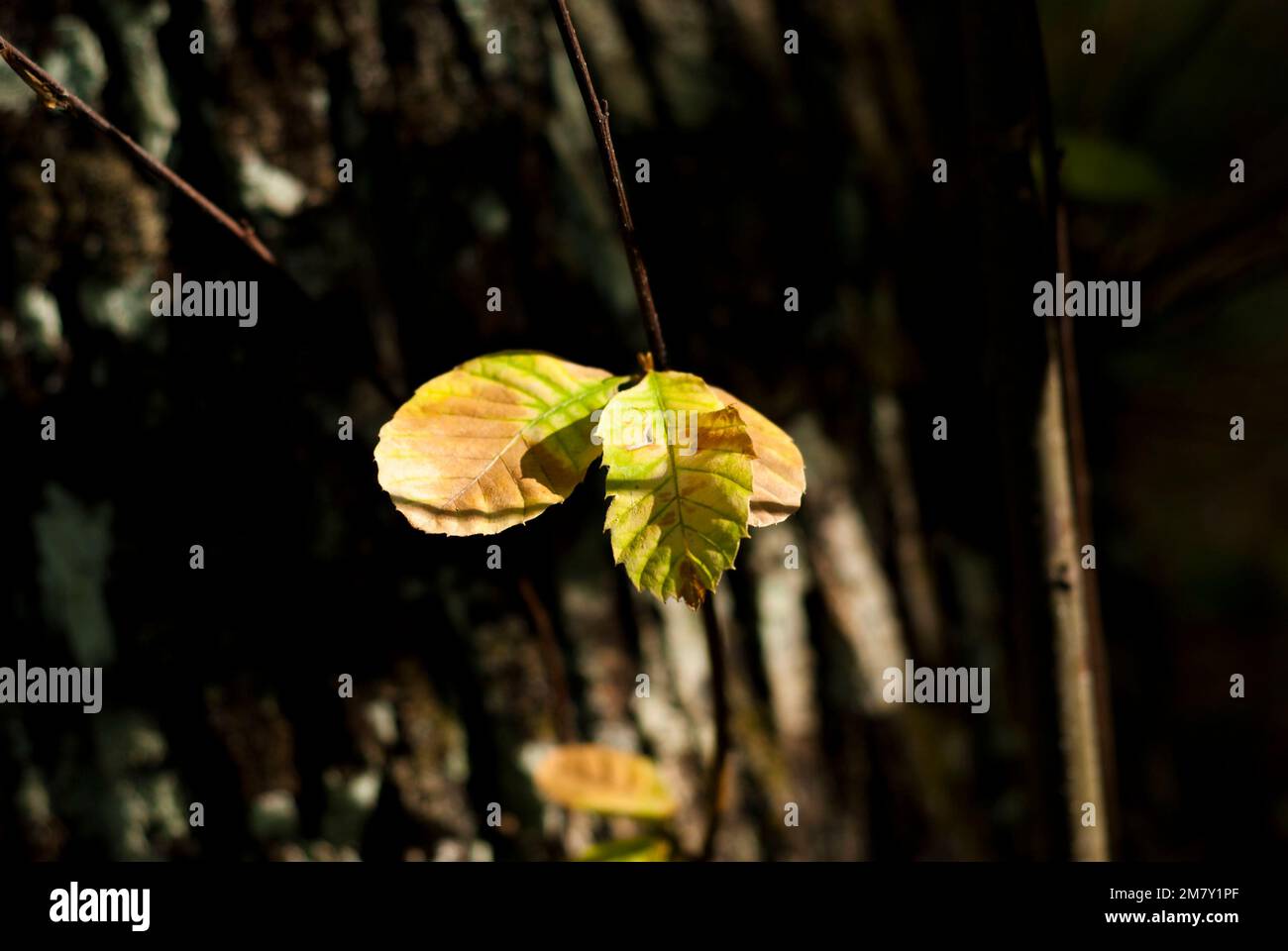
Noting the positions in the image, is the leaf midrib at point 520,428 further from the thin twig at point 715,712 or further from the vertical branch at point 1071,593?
the vertical branch at point 1071,593

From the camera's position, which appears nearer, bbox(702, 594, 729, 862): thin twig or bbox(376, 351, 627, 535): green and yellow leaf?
bbox(376, 351, 627, 535): green and yellow leaf

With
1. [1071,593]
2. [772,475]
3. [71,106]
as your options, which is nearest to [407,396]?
[71,106]

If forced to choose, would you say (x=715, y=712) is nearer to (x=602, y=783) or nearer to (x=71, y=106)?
(x=602, y=783)

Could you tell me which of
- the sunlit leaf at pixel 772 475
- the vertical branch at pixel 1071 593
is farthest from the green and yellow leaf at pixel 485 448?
the vertical branch at pixel 1071 593

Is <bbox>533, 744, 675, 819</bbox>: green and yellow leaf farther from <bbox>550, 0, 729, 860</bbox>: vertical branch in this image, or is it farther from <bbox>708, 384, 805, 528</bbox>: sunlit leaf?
<bbox>708, 384, 805, 528</bbox>: sunlit leaf

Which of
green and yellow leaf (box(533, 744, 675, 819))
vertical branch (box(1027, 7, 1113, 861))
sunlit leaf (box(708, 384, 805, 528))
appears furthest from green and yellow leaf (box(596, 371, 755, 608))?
green and yellow leaf (box(533, 744, 675, 819))

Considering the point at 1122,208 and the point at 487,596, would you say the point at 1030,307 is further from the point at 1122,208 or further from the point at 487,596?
the point at 1122,208
